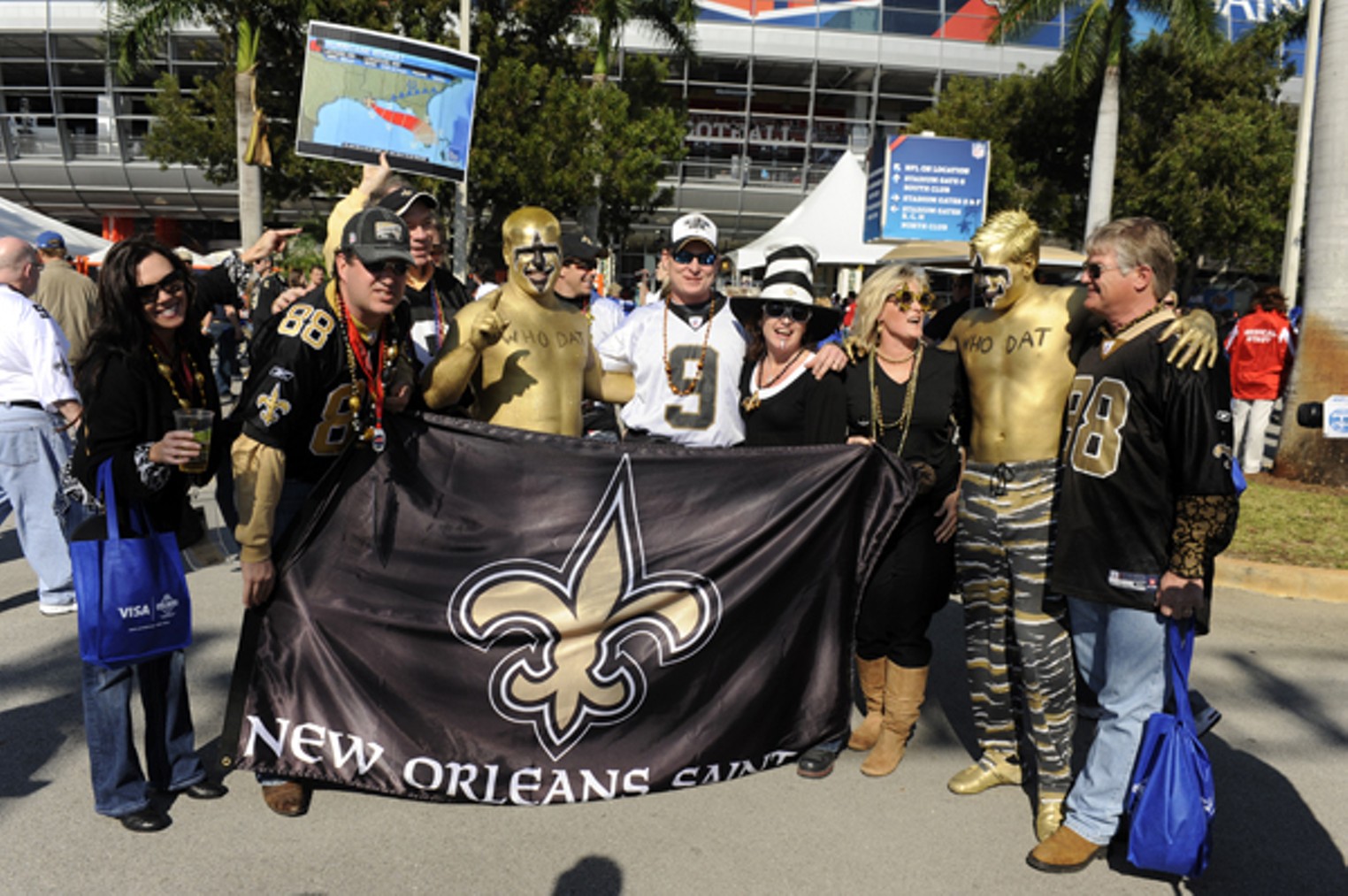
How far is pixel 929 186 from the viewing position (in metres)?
18.0

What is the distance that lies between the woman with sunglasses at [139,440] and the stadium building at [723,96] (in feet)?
114

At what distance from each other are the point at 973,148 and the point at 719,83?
2238cm

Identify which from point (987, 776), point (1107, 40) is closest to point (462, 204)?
point (1107, 40)

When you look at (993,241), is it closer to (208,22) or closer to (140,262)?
(140,262)

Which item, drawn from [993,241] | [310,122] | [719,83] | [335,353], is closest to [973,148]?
[310,122]

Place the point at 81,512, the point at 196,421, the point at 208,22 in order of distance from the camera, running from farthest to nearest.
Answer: the point at 208,22 → the point at 81,512 → the point at 196,421

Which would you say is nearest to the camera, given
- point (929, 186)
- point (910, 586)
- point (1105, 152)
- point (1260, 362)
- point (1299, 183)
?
point (910, 586)

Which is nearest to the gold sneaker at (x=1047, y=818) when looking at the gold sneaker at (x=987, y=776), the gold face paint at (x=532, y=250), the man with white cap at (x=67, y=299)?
the gold sneaker at (x=987, y=776)

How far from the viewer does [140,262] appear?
3.26 metres

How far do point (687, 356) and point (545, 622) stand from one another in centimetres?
143

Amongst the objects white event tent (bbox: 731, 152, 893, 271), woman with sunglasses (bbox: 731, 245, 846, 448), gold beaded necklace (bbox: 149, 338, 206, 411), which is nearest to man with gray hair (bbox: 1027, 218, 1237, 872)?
woman with sunglasses (bbox: 731, 245, 846, 448)

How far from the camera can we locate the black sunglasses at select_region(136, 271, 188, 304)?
3270 mm

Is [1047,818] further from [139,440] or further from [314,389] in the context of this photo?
[139,440]

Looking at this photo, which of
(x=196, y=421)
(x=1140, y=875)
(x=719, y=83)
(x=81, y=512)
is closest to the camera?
(x=196, y=421)
